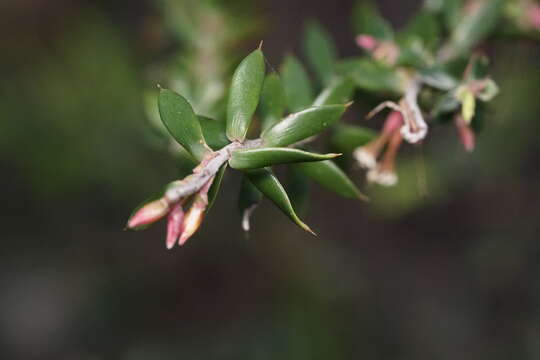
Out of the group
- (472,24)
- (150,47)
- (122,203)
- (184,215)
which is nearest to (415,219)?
(122,203)

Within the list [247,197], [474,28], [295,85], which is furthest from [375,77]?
[247,197]

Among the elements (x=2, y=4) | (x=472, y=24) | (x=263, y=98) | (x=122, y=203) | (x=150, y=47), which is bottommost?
(x=263, y=98)

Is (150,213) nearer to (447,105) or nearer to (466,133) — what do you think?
(447,105)

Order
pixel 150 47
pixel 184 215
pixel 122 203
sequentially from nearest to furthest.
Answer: pixel 184 215 < pixel 150 47 < pixel 122 203

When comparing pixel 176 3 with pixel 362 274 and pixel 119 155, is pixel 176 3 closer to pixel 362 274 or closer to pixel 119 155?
pixel 119 155

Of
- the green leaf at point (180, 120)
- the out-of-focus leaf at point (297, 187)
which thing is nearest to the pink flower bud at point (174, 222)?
the green leaf at point (180, 120)

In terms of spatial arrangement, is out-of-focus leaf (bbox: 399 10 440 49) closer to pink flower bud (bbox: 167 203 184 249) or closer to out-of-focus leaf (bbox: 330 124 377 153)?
out-of-focus leaf (bbox: 330 124 377 153)

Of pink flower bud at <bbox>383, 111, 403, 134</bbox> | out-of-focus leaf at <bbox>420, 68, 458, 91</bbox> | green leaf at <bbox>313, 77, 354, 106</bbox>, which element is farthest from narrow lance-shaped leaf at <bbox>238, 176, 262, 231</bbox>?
out-of-focus leaf at <bbox>420, 68, 458, 91</bbox>
